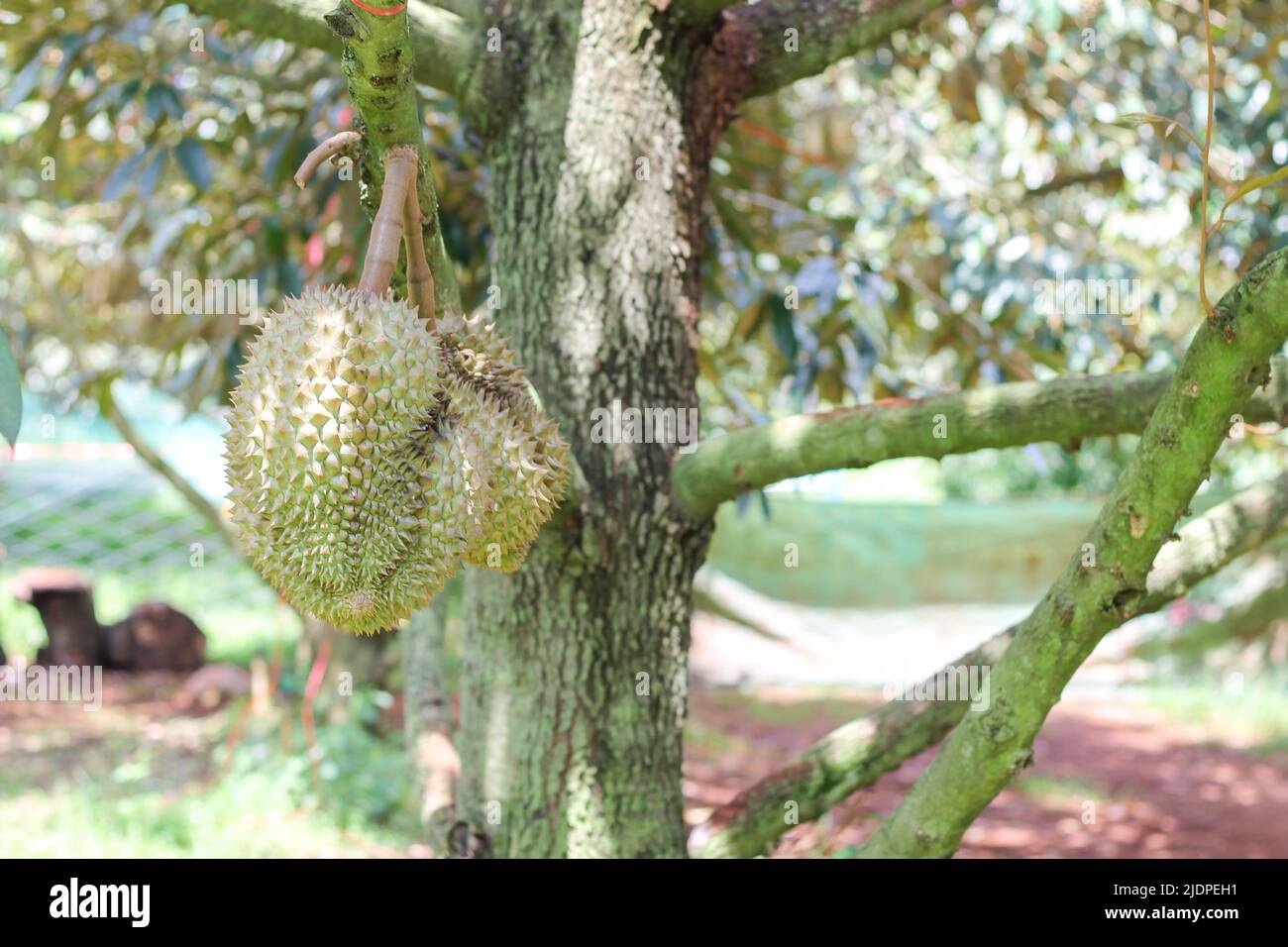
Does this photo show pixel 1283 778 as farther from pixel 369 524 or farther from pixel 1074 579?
pixel 369 524

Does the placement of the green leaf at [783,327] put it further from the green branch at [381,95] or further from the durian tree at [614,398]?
the green branch at [381,95]

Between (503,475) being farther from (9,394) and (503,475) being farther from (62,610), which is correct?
(62,610)

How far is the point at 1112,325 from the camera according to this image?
3.51 m

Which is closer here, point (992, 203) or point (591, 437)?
point (591, 437)

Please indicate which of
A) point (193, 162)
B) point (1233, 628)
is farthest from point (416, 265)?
point (1233, 628)

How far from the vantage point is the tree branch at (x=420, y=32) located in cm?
170

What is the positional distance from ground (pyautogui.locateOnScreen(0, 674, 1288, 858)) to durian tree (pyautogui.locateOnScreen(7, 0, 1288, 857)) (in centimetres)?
181

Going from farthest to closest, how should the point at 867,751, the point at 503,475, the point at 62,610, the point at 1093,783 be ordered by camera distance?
the point at 62,610 → the point at 1093,783 → the point at 867,751 → the point at 503,475

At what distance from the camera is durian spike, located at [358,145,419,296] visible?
1.22m

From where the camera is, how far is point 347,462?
1192 millimetres

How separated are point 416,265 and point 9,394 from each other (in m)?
0.55

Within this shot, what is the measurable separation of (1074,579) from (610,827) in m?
0.83

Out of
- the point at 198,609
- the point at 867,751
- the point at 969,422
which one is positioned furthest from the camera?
the point at 198,609
